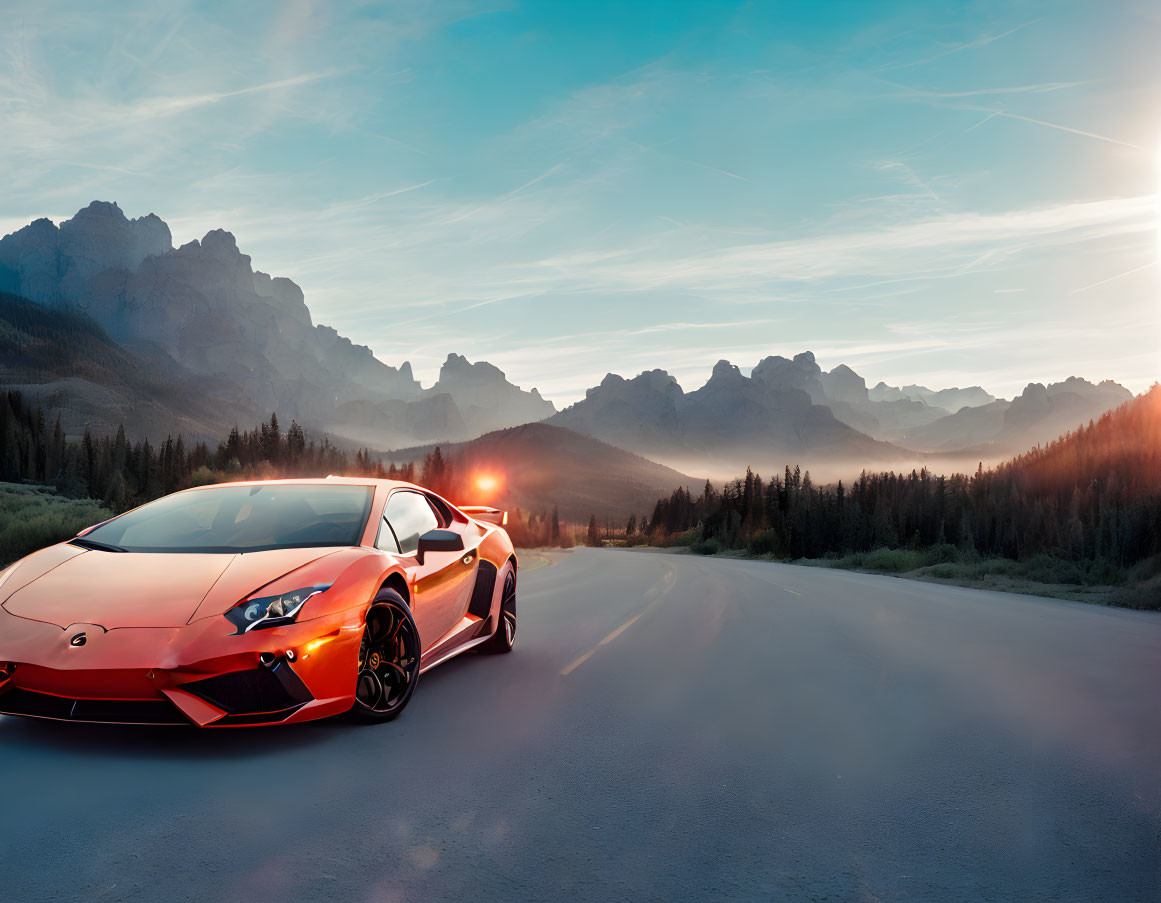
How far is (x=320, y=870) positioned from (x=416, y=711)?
2.76 m

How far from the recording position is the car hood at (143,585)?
4891mm

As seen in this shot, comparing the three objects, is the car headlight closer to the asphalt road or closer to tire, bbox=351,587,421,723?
tire, bbox=351,587,421,723

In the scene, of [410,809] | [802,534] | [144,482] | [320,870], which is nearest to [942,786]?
[410,809]

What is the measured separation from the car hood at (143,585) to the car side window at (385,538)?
1.93 feet

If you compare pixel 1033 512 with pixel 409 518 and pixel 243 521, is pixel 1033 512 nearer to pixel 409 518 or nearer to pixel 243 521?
pixel 409 518

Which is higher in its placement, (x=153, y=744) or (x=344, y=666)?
(x=344, y=666)

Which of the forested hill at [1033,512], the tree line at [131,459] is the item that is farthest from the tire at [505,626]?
the tree line at [131,459]

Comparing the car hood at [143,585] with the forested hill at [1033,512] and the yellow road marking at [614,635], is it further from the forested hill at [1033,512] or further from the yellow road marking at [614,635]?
the forested hill at [1033,512]

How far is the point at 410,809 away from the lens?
13.6ft

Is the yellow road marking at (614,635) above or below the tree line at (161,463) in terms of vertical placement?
below

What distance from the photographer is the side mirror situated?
6.44 metres

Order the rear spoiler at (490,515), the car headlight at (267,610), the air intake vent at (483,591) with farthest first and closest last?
the rear spoiler at (490,515), the air intake vent at (483,591), the car headlight at (267,610)

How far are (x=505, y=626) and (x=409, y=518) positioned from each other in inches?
76.4

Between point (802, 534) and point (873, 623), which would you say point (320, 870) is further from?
point (802, 534)
